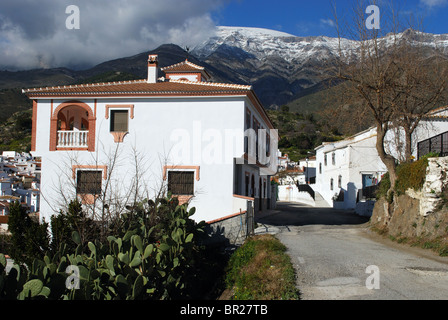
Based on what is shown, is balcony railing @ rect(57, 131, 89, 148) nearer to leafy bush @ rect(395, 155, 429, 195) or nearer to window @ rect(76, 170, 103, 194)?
window @ rect(76, 170, 103, 194)

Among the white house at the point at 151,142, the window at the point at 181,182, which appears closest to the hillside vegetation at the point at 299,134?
the white house at the point at 151,142

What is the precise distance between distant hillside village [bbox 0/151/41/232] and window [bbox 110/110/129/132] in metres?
6.63

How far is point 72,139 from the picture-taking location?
70.3 ft

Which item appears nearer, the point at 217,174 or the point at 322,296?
the point at 322,296

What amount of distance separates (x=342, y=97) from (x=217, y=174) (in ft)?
22.4

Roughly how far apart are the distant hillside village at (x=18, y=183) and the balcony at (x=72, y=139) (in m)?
4.25

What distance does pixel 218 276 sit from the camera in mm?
14828

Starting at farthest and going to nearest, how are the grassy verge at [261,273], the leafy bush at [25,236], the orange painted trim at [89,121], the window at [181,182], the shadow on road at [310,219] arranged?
the shadow on road at [310,219], the orange painted trim at [89,121], the window at [181,182], the leafy bush at [25,236], the grassy verge at [261,273]

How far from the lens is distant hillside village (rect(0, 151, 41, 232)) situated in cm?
3538

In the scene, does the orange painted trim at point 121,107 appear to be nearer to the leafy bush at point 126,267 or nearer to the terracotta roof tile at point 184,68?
the terracotta roof tile at point 184,68

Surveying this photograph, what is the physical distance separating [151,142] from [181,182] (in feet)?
8.20

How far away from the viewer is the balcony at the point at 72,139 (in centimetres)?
2134
